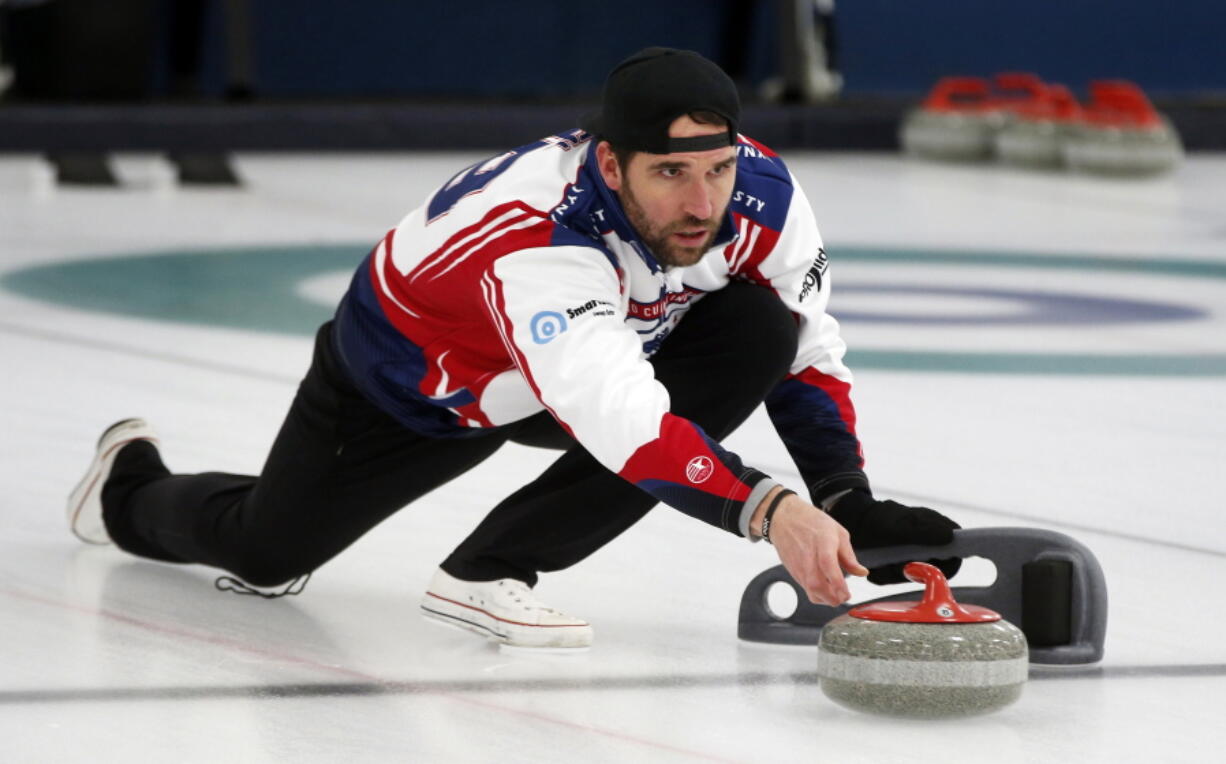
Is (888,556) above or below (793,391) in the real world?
below

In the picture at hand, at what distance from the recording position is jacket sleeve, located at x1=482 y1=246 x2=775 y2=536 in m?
2.07

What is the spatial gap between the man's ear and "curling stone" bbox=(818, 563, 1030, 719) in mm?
501

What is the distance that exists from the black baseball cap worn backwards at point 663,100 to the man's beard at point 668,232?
2.6 inches

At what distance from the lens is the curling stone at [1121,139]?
9.42 m

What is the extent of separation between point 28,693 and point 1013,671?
1.00m

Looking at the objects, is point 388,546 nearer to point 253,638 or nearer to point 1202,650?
point 253,638

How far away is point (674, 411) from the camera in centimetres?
239

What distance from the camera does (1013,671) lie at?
205 cm

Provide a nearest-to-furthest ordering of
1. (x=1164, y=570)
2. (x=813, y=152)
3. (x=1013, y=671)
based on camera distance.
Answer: (x=1013, y=671) → (x=1164, y=570) → (x=813, y=152)

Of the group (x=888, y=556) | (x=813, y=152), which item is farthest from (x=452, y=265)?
(x=813, y=152)

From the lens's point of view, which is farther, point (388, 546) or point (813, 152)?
point (813, 152)

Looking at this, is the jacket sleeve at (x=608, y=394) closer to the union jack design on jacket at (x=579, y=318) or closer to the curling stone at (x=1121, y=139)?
the union jack design on jacket at (x=579, y=318)

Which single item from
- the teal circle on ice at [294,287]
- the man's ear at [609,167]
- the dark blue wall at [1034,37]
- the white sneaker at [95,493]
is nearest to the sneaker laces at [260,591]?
the white sneaker at [95,493]

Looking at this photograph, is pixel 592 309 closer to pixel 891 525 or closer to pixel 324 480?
pixel 891 525
